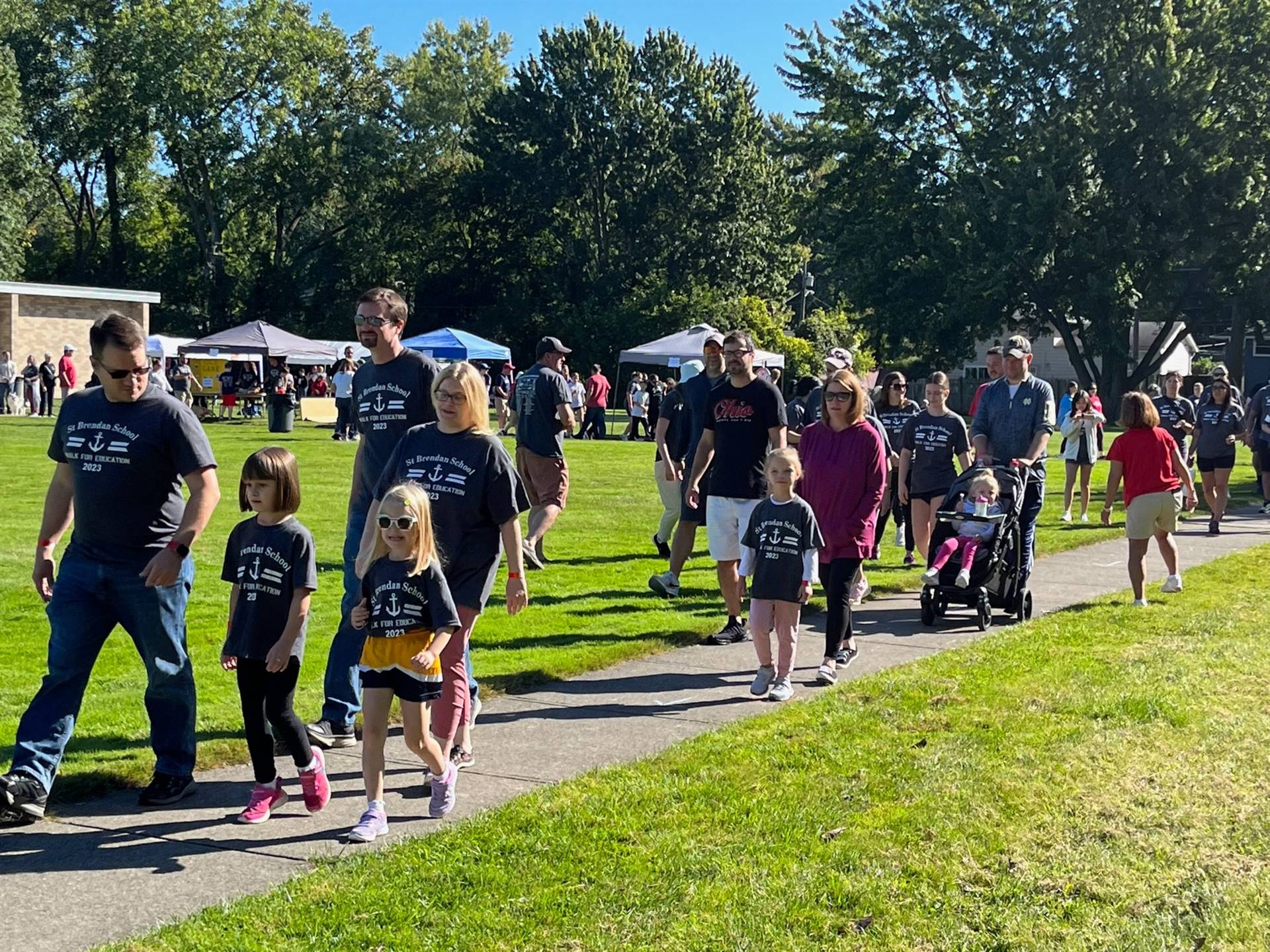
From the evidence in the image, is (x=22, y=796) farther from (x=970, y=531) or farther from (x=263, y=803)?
(x=970, y=531)

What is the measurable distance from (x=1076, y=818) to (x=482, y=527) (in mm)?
2679

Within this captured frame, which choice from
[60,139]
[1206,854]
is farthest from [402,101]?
[1206,854]

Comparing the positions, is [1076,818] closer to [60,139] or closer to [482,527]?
[482,527]

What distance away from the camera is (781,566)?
7.66 meters

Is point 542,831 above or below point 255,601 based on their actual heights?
below

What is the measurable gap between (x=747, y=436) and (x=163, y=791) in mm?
4447

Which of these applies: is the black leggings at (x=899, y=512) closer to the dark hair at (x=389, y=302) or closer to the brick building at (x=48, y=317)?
the dark hair at (x=389, y=302)

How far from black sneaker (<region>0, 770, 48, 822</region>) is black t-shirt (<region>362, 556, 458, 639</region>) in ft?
4.55

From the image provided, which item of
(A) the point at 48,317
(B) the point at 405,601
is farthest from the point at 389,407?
(A) the point at 48,317

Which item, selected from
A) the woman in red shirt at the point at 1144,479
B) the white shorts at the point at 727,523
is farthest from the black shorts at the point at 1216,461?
the white shorts at the point at 727,523

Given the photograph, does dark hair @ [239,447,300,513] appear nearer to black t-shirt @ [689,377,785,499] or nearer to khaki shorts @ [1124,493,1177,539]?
black t-shirt @ [689,377,785,499]

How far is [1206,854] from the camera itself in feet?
16.8

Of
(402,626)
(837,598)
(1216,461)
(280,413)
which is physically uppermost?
(280,413)

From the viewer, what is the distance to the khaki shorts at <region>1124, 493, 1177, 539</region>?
10.8 m
